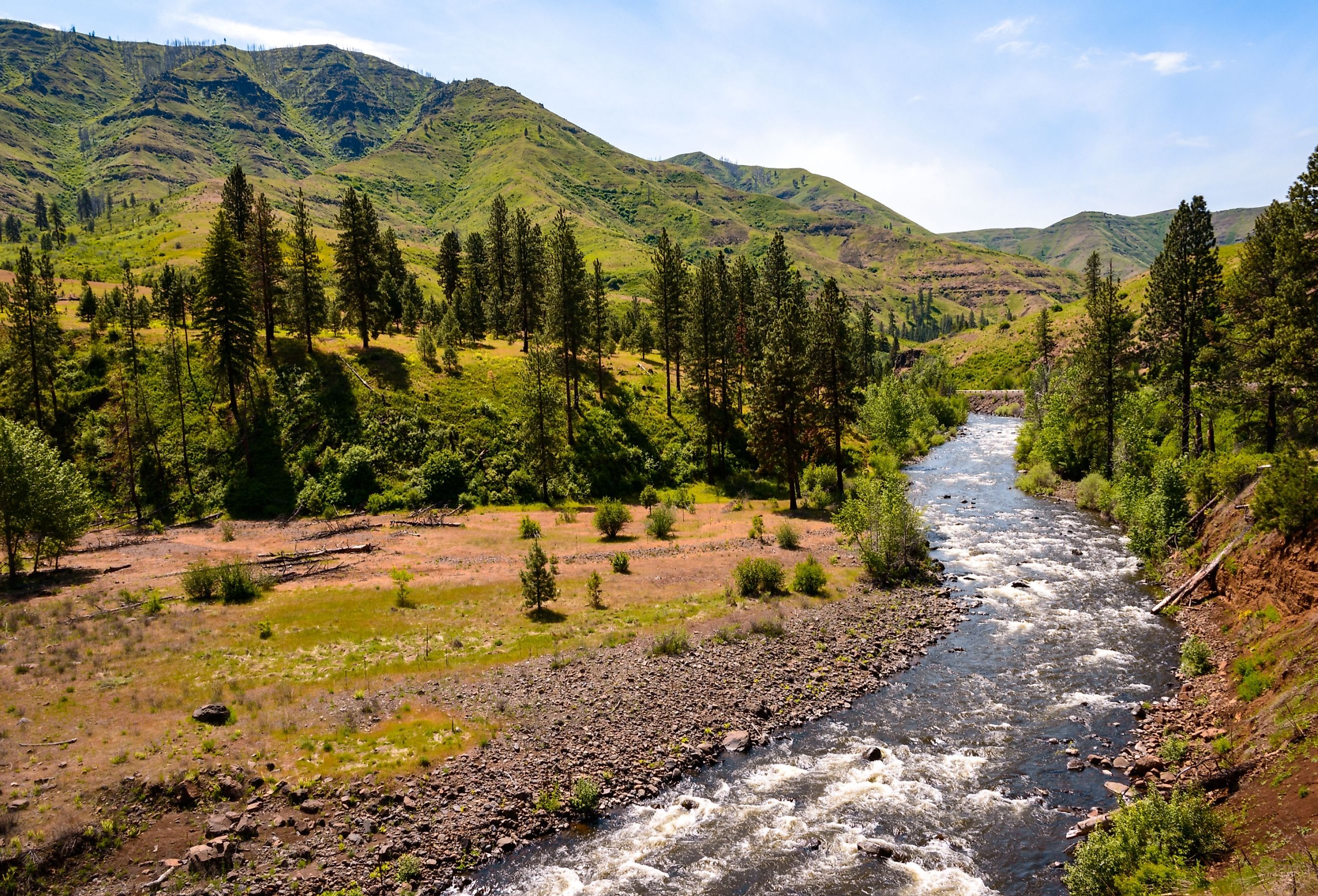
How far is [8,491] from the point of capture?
35.0m

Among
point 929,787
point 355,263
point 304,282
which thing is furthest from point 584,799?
point 355,263

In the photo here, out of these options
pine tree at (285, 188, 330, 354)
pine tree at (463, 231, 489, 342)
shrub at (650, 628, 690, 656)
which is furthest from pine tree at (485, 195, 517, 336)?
shrub at (650, 628, 690, 656)

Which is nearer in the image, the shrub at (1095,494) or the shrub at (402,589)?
the shrub at (402,589)

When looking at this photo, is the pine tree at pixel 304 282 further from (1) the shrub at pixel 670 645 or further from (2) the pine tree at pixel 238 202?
(1) the shrub at pixel 670 645

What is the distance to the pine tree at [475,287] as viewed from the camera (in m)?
85.9

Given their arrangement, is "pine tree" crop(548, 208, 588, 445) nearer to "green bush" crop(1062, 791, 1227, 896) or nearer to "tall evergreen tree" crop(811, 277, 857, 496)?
"tall evergreen tree" crop(811, 277, 857, 496)

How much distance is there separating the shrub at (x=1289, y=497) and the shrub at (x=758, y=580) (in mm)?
22039

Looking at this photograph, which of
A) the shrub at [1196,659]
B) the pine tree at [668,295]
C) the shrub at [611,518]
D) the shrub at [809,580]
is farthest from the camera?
the pine tree at [668,295]

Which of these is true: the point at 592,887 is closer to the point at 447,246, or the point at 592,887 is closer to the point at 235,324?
Answer: the point at 235,324

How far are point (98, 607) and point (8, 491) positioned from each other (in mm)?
9665

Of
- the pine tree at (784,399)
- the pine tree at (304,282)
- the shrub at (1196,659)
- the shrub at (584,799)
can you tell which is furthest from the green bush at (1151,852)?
the pine tree at (304,282)

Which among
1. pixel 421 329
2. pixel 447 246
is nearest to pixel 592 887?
pixel 421 329

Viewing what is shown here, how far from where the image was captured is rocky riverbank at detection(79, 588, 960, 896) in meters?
17.0

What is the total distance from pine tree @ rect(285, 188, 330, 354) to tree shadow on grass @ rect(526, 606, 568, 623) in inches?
2031
